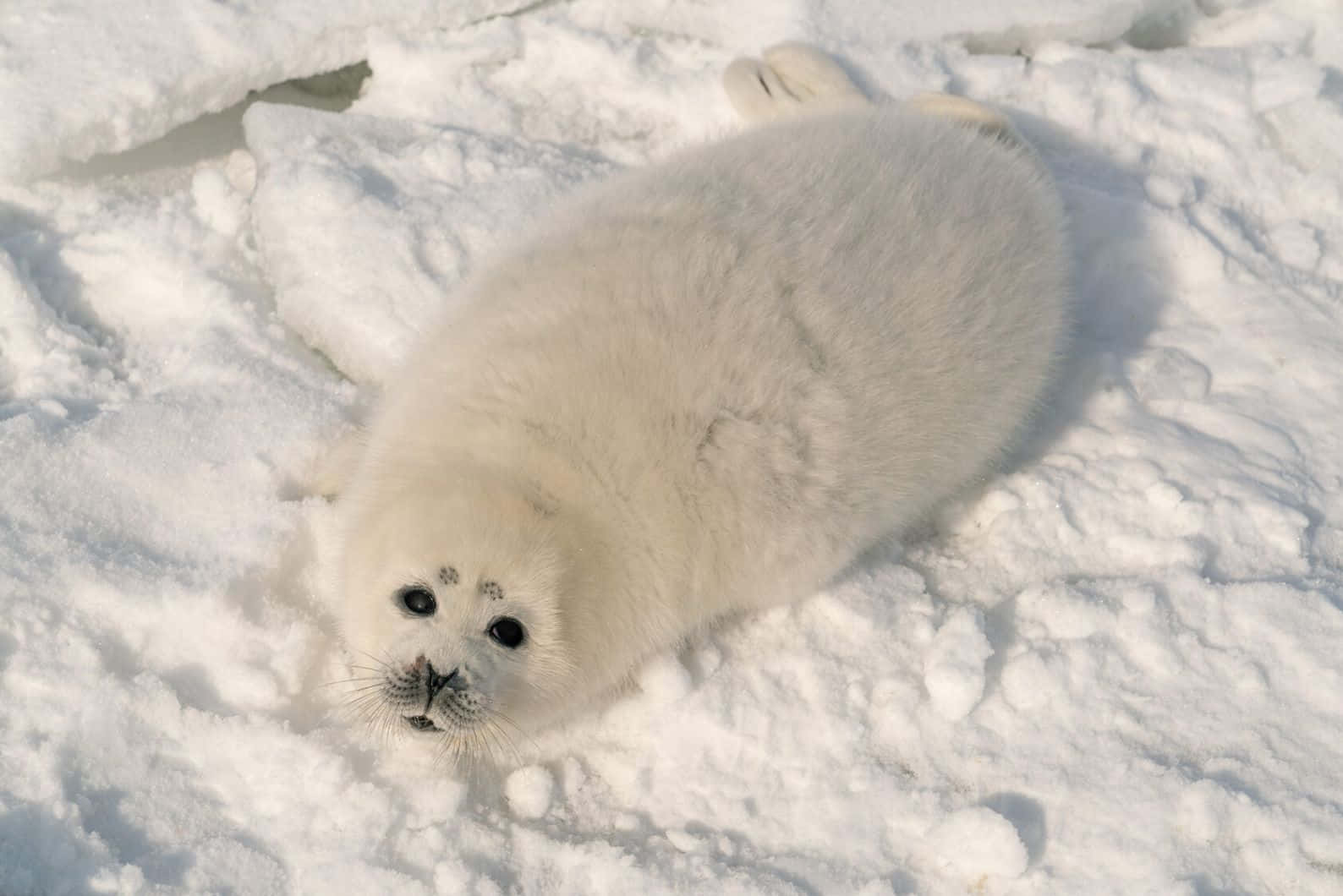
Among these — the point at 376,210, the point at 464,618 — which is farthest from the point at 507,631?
the point at 376,210

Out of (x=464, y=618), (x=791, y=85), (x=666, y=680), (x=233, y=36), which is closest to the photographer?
(x=464, y=618)

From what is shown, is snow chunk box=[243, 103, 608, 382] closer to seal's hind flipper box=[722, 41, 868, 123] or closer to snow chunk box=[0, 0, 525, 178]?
snow chunk box=[0, 0, 525, 178]

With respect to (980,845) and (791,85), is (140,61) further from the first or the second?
(980,845)

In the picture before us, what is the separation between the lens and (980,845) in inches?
83.5

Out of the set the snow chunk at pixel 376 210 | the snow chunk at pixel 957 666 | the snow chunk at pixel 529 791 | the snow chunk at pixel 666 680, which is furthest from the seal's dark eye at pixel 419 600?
the snow chunk at pixel 957 666

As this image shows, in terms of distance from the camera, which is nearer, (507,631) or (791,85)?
(507,631)

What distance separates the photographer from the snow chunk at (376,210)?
3051 mm

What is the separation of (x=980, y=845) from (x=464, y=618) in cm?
99

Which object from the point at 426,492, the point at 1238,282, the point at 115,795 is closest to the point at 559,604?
the point at 426,492

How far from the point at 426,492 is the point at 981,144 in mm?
1593

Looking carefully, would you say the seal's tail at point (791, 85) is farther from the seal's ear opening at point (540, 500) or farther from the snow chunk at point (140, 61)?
the seal's ear opening at point (540, 500)

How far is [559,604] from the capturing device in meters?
2.29

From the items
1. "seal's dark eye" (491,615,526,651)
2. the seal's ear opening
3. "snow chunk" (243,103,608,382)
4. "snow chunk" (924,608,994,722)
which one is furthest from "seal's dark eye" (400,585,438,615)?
"snow chunk" (924,608,994,722)

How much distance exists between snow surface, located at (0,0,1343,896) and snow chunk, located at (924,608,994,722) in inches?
0.4
